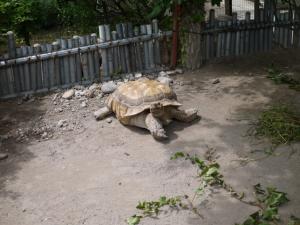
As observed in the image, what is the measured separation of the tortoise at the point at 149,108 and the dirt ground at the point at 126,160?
14 centimetres

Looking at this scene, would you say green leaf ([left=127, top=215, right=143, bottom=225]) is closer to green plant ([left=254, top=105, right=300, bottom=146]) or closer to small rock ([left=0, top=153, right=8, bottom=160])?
green plant ([left=254, top=105, right=300, bottom=146])

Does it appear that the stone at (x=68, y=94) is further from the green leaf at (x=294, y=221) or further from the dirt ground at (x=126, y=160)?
the green leaf at (x=294, y=221)

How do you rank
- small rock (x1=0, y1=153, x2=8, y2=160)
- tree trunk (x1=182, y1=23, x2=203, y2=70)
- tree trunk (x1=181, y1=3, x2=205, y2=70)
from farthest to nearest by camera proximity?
1. tree trunk (x1=182, y1=23, x2=203, y2=70)
2. tree trunk (x1=181, y1=3, x2=205, y2=70)
3. small rock (x1=0, y1=153, x2=8, y2=160)

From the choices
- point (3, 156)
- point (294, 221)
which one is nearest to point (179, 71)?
point (3, 156)

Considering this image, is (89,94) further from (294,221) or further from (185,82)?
(294,221)

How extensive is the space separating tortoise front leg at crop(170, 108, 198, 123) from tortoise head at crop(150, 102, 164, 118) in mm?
244

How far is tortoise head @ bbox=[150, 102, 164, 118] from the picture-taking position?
20.8 feet

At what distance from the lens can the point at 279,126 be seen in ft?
20.4

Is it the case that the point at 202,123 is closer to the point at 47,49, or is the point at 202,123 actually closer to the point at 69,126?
the point at 69,126

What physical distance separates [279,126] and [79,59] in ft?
11.8

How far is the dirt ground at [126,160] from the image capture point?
16.3 feet

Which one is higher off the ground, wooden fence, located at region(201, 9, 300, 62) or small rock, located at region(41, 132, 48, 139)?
wooden fence, located at region(201, 9, 300, 62)

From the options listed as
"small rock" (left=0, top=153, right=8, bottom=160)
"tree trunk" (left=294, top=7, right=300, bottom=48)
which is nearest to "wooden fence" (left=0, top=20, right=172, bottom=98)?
"small rock" (left=0, top=153, right=8, bottom=160)

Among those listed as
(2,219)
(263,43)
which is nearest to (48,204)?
(2,219)
